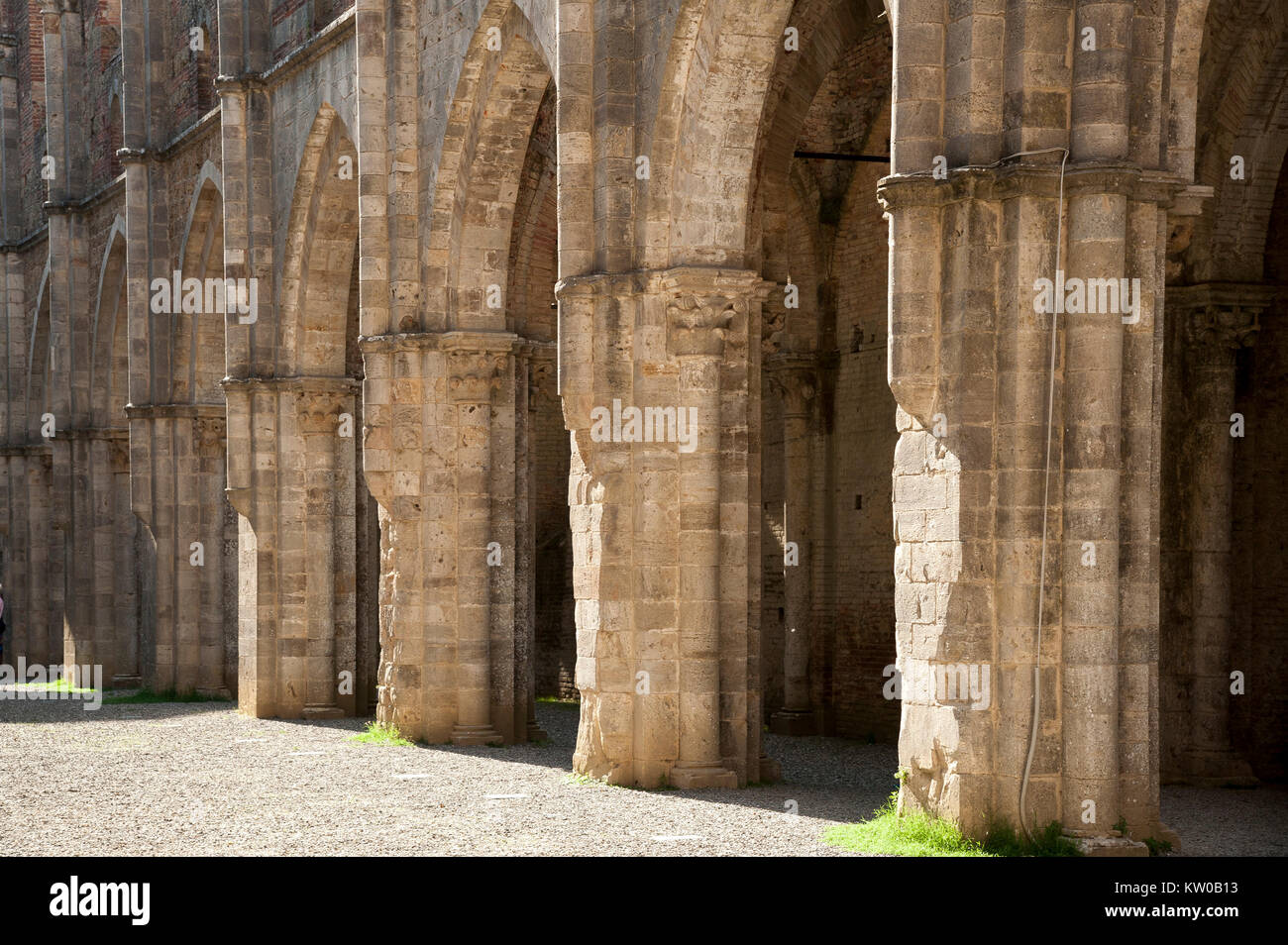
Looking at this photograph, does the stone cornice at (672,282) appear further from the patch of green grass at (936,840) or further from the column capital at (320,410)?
the column capital at (320,410)

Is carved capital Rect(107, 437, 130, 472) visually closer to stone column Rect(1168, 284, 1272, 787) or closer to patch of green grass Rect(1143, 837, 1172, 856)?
stone column Rect(1168, 284, 1272, 787)

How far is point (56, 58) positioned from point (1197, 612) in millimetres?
22665

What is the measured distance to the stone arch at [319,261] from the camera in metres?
19.2

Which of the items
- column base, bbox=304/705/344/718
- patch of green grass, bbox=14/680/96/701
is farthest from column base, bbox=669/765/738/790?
patch of green grass, bbox=14/680/96/701

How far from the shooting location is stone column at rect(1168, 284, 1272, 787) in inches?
541

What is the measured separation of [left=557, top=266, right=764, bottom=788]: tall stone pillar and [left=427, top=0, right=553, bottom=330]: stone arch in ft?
12.0

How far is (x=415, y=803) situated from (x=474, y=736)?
4.06 metres

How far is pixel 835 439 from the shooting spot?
60.8ft

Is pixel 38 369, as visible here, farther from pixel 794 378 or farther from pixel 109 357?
pixel 794 378

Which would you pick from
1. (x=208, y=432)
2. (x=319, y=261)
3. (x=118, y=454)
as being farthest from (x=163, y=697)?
(x=319, y=261)

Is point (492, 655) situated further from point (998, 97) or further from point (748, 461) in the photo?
point (998, 97)

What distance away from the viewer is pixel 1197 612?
Answer: 13.8 meters

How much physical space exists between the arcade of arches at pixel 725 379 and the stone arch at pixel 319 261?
0.05 metres

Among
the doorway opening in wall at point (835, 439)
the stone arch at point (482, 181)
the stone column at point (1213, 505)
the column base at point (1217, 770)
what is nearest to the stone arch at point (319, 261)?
the stone arch at point (482, 181)
